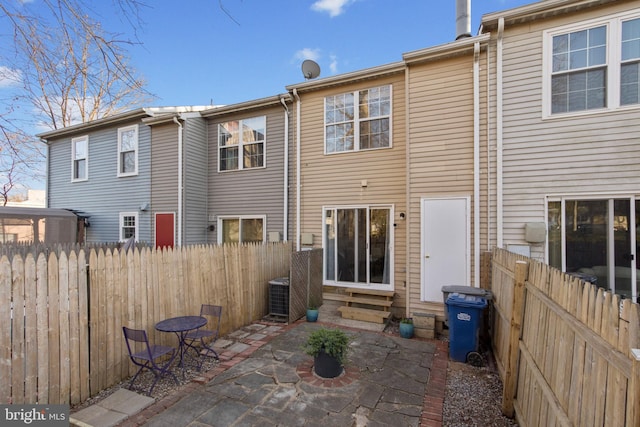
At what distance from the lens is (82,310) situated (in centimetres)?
346

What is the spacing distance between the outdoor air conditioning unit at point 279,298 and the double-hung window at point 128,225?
707cm

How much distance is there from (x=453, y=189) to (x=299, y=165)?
13.5 ft

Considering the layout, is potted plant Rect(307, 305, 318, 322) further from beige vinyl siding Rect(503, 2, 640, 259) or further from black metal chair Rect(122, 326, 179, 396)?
beige vinyl siding Rect(503, 2, 640, 259)

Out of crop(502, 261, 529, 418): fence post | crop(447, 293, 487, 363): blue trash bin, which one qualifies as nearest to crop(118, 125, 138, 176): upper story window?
crop(447, 293, 487, 363): blue trash bin

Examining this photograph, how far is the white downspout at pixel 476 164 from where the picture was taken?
19.1ft

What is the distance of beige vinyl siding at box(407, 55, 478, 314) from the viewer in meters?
6.05

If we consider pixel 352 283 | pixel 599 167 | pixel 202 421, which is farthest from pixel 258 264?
pixel 599 167

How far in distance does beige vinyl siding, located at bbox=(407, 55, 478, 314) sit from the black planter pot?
280 centimetres

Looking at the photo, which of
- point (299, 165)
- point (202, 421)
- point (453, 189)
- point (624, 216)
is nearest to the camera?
point (202, 421)

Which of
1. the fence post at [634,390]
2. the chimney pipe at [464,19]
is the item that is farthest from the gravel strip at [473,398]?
the chimney pipe at [464,19]

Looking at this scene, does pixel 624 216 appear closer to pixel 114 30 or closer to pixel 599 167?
pixel 599 167

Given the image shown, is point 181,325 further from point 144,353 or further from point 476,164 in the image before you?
point 476,164

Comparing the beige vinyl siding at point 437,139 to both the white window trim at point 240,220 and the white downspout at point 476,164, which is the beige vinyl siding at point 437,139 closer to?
the white downspout at point 476,164

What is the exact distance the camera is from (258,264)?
21.5ft
